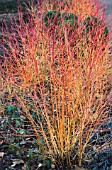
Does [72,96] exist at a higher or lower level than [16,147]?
higher

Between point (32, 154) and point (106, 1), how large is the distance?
8799 millimetres

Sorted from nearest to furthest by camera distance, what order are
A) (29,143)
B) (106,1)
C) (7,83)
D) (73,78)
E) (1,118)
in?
(73,78), (29,143), (1,118), (7,83), (106,1)

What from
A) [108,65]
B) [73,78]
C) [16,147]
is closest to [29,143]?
[16,147]

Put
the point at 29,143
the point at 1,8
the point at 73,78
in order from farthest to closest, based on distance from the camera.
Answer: the point at 1,8 < the point at 29,143 < the point at 73,78

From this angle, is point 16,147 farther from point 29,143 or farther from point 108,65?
point 108,65

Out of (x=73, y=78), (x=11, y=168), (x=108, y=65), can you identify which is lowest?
(x=11, y=168)

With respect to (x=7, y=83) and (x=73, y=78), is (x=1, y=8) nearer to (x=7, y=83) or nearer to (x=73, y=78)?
(x=7, y=83)

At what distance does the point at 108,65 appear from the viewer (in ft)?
13.3

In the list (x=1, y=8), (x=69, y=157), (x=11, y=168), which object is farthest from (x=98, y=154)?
(x=1, y=8)

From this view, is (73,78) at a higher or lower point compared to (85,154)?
higher

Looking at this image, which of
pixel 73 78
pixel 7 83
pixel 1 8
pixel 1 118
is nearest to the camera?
pixel 73 78

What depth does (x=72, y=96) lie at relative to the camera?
8.46 feet

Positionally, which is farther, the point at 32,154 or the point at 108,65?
the point at 108,65

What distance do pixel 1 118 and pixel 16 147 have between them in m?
0.49
